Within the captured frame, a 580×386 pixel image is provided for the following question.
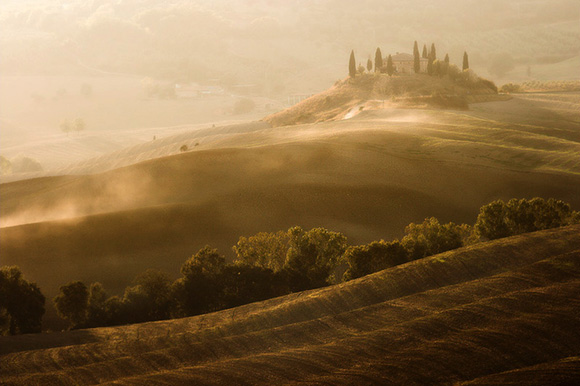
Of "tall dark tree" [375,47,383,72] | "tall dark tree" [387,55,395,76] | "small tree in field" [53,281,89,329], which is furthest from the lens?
"tall dark tree" [375,47,383,72]

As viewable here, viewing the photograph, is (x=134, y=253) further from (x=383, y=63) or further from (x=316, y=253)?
(x=383, y=63)

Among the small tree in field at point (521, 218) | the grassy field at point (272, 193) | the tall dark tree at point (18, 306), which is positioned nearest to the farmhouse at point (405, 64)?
the grassy field at point (272, 193)

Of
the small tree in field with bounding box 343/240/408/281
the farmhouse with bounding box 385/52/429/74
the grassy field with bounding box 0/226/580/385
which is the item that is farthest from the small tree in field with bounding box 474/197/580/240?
the farmhouse with bounding box 385/52/429/74

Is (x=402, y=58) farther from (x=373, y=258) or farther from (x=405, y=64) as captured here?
(x=373, y=258)

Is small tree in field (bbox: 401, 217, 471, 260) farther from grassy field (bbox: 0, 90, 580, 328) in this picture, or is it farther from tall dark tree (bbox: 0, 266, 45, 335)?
tall dark tree (bbox: 0, 266, 45, 335)

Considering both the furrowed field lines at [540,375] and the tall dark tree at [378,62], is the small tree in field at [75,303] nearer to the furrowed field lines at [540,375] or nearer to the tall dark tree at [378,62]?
the furrowed field lines at [540,375]
